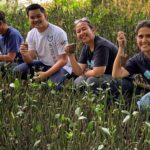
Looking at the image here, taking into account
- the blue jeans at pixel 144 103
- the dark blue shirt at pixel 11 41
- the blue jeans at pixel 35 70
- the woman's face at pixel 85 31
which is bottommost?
the blue jeans at pixel 35 70

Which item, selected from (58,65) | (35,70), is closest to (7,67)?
(35,70)

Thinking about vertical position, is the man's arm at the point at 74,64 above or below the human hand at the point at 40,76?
above

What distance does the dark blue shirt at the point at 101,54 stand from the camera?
3.69m

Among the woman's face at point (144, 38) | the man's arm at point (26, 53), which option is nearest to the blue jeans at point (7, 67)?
the man's arm at point (26, 53)

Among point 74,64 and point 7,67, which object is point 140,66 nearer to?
point 74,64

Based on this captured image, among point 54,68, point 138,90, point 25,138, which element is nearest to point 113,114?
point 25,138

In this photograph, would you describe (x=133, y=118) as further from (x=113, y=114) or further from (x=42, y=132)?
Result: (x=42, y=132)

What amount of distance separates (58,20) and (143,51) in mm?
2954

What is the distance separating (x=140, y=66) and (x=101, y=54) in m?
0.40

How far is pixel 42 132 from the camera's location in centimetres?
253

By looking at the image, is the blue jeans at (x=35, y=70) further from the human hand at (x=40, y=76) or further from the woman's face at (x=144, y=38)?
the woman's face at (x=144, y=38)

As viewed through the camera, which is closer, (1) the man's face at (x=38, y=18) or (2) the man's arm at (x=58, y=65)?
(2) the man's arm at (x=58, y=65)

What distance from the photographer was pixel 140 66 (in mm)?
3430

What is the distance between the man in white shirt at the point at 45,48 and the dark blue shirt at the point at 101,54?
307 mm
